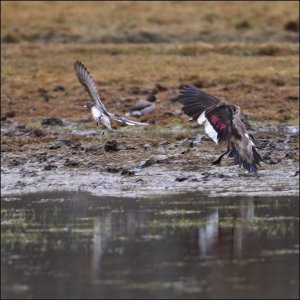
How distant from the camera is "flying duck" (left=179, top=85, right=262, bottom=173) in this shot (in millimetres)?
13219

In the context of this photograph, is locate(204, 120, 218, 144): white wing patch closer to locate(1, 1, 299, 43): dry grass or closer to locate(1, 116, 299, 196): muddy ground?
locate(1, 116, 299, 196): muddy ground

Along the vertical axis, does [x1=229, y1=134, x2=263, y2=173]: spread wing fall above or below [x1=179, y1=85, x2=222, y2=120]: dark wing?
below

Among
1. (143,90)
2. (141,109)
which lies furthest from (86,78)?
(143,90)

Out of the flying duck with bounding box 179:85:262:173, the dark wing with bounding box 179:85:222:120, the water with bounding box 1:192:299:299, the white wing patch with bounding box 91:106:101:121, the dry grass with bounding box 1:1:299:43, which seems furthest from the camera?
the dry grass with bounding box 1:1:299:43

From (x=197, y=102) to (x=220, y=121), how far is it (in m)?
0.45

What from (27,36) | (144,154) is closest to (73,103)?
(144,154)

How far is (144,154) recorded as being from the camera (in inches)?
640

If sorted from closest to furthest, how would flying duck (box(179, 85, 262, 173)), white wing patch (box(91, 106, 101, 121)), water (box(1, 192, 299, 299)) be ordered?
water (box(1, 192, 299, 299)) < flying duck (box(179, 85, 262, 173)) < white wing patch (box(91, 106, 101, 121))

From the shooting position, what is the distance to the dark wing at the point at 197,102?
1350 centimetres

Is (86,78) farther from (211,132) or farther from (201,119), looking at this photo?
(211,132)

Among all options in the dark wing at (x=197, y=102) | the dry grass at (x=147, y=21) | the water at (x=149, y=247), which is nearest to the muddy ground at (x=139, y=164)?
the water at (x=149, y=247)

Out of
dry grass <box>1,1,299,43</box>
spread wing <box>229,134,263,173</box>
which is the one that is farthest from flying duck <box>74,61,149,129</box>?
dry grass <box>1,1,299,43</box>

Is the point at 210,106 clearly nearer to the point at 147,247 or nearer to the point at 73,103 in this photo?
the point at 147,247

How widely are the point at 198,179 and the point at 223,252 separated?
435 cm
